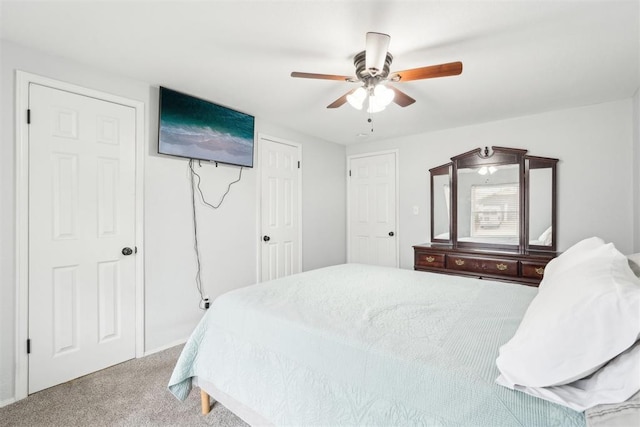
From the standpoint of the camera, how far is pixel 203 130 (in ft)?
9.61

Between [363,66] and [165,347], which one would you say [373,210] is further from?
[165,347]

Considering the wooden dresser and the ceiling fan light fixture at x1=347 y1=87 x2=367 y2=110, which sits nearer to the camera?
the ceiling fan light fixture at x1=347 y1=87 x2=367 y2=110

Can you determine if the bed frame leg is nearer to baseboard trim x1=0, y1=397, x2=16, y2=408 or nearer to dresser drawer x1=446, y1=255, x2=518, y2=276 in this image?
baseboard trim x1=0, y1=397, x2=16, y2=408

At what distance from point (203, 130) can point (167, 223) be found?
0.95m

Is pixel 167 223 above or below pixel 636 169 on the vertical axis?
below

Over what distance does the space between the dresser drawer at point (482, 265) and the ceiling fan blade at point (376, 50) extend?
8.19 feet

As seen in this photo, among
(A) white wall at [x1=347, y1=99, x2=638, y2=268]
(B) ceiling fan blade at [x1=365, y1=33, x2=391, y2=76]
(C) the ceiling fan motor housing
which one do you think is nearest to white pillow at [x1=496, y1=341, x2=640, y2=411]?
(B) ceiling fan blade at [x1=365, y1=33, x2=391, y2=76]

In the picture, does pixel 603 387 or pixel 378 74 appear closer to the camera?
pixel 603 387

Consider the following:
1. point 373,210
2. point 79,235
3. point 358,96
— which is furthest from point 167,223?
point 373,210

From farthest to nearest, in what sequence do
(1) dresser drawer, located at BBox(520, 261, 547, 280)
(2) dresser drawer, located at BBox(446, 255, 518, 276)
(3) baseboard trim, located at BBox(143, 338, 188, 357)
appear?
(2) dresser drawer, located at BBox(446, 255, 518, 276), (1) dresser drawer, located at BBox(520, 261, 547, 280), (3) baseboard trim, located at BBox(143, 338, 188, 357)

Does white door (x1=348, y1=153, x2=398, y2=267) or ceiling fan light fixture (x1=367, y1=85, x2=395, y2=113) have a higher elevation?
ceiling fan light fixture (x1=367, y1=85, x2=395, y2=113)

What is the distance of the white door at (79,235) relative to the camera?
82.5 inches

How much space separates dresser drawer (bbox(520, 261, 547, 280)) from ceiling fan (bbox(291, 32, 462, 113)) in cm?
220

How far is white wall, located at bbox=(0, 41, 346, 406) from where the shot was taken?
1976mm
